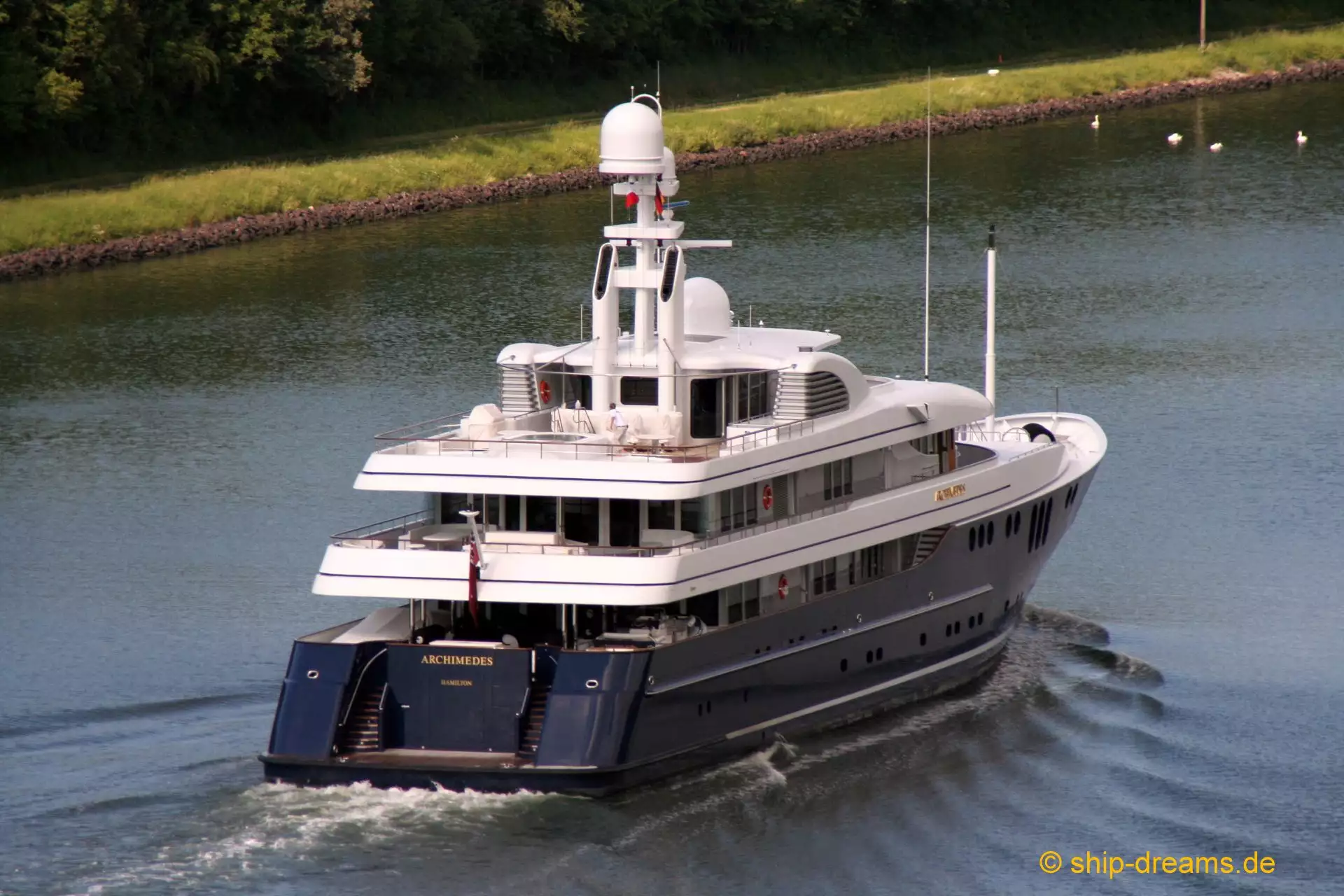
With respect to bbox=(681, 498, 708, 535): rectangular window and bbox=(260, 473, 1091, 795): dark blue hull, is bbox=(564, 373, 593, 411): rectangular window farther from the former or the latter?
bbox=(260, 473, 1091, 795): dark blue hull

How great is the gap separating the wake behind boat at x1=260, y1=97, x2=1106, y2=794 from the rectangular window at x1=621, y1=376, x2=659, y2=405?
0.03m


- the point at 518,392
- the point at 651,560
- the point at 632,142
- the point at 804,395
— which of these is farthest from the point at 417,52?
the point at 651,560

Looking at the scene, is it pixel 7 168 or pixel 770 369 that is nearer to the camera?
pixel 770 369

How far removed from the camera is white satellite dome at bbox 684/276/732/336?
94.4 feet

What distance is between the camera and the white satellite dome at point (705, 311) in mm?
28766

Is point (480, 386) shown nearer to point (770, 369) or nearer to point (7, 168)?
point (770, 369)

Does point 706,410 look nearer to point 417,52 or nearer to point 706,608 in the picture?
point 706,608

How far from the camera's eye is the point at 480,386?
44938 mm

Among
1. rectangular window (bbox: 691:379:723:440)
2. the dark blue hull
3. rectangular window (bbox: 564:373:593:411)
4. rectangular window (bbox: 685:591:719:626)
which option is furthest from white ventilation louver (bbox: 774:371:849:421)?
rectangular window (bbox: 685:591:719:626)

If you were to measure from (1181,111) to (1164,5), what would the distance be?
20801 millimetres

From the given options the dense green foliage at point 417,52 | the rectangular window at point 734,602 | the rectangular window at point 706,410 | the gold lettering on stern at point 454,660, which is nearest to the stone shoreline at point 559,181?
the dense green foliage at point 417,52

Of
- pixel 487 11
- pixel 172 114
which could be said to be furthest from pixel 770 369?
pixel 487 11

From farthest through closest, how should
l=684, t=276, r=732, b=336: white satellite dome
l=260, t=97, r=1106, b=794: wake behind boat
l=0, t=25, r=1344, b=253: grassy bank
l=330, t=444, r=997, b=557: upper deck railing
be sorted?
l=0, t=25, r=1344, b=253: grassy bank → l=684, t=276, r=732, b=336: white satellite dome → l=330, t=444, r=997, b=557: upper deck railing → l=260, t=97, r=1106, b=794: wake behind boat

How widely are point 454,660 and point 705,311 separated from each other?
21.5ft
